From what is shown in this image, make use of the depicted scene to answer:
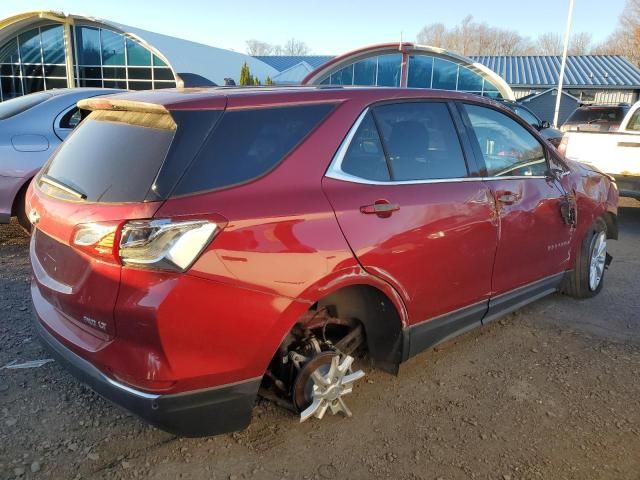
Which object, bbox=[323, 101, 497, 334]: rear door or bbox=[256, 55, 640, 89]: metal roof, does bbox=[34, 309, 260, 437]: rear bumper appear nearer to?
bbox=[323, 101, 497, 334]: rear door

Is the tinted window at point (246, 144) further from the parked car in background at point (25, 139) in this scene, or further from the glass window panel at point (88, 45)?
the glass window panel at point (88, 45)

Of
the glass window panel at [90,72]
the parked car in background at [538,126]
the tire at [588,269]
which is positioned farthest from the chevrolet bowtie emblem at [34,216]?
the glass window panel at [90,72]

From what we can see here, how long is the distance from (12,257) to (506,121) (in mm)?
4957

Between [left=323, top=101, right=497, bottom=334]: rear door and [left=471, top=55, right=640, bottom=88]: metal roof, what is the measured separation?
3300 cm

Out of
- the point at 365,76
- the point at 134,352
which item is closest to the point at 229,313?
the point at 134,352

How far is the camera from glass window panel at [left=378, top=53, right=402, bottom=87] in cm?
2848

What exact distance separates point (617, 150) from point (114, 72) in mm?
26314

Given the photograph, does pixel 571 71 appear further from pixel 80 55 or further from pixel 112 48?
pixel 80 55

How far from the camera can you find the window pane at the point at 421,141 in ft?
9.46

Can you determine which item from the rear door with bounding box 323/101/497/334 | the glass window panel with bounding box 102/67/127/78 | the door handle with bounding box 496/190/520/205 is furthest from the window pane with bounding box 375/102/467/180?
the glass window panel with bounding box 102/67/127/78

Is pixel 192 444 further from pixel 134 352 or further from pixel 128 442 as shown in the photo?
pixel 134 352

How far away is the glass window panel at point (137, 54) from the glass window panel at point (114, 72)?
63 cm

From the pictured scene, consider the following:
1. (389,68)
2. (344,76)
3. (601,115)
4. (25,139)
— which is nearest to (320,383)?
(25,139)

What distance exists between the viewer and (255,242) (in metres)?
2.19
